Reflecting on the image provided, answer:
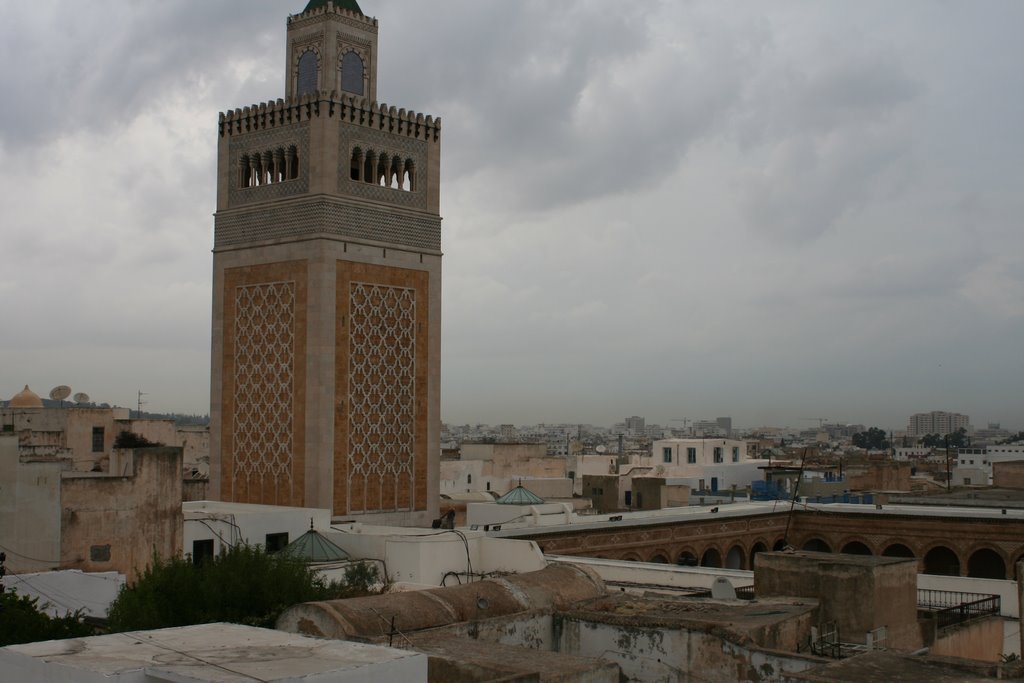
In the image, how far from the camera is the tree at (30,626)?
41.8ft

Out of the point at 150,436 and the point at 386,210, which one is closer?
the point at 386,210

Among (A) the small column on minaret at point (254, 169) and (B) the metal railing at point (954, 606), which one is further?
(A) the small column on minaret at point (254, 169)

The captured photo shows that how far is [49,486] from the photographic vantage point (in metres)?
15.9

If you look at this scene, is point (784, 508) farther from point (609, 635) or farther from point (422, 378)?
point (609, 635)

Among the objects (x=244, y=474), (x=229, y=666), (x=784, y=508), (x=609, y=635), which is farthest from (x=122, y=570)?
(x=784, y=508)

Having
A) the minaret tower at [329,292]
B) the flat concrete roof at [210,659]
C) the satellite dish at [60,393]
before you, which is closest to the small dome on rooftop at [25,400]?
the satellite dish at [60,393]

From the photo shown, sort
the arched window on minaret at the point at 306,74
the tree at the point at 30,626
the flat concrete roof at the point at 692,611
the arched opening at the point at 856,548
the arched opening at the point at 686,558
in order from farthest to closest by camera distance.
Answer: the arched opening at the point at 856,548 → the arched opening at the point at 686,558 → the arched window on minaret at the point at 306,74 → the tree at the point at 30,626 → the flat concrete roof at the point at 692,611

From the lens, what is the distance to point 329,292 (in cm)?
2148

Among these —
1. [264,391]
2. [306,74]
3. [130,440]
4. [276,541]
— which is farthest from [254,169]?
→ [130,440]

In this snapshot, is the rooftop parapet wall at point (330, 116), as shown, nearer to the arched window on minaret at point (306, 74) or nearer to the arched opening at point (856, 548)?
the arched window on minaret at point (306, 74)

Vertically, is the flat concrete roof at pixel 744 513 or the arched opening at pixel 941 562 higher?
the flat concrete roof at pixel 744 513

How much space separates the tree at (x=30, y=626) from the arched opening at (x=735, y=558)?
1787 cm

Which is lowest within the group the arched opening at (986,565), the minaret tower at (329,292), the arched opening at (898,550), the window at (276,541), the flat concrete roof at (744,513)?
the arched opening at (986,565)

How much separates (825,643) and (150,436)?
91.8 ft
